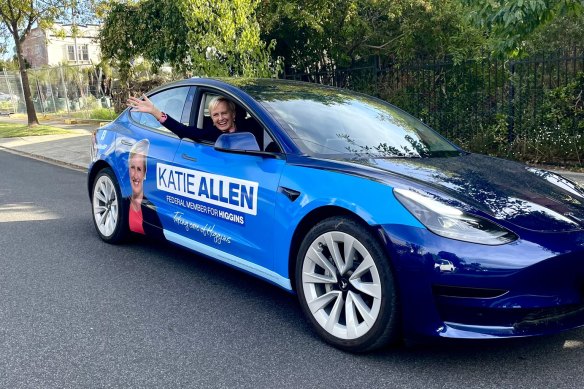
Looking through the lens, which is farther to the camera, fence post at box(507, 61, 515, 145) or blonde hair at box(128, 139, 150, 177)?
fence post at box(507, 61, 515, 145)

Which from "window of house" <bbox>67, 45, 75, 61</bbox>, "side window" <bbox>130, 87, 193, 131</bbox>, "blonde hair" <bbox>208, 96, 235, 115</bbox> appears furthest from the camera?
"window of house" <bbox>67, 45, 75, 61</bbox>

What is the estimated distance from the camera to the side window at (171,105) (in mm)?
4730

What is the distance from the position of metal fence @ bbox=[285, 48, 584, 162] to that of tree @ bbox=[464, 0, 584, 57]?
3403mm

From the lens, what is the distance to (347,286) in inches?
127

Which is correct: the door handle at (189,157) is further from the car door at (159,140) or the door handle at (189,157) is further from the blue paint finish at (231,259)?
the blue paint finish at (231,259)

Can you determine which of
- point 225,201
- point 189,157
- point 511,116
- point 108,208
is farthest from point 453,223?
point 511,116

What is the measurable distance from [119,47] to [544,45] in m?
11.2

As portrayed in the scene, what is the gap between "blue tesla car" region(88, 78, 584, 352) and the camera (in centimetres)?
280

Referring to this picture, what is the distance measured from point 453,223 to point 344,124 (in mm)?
1485

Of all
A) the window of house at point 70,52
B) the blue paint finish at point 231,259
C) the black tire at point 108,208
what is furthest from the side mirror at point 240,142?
the window of house at point 70,52

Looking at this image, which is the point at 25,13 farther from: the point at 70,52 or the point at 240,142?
the point at 70,52

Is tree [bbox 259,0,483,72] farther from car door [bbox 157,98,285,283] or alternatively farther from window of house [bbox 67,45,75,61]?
window of house [bbox 67,45,75,61]

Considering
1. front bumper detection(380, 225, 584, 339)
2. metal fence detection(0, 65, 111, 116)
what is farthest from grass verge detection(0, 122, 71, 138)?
front bumper detection(380, 225, 584, 339)

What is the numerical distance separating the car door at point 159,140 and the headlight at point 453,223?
2.24 metres
